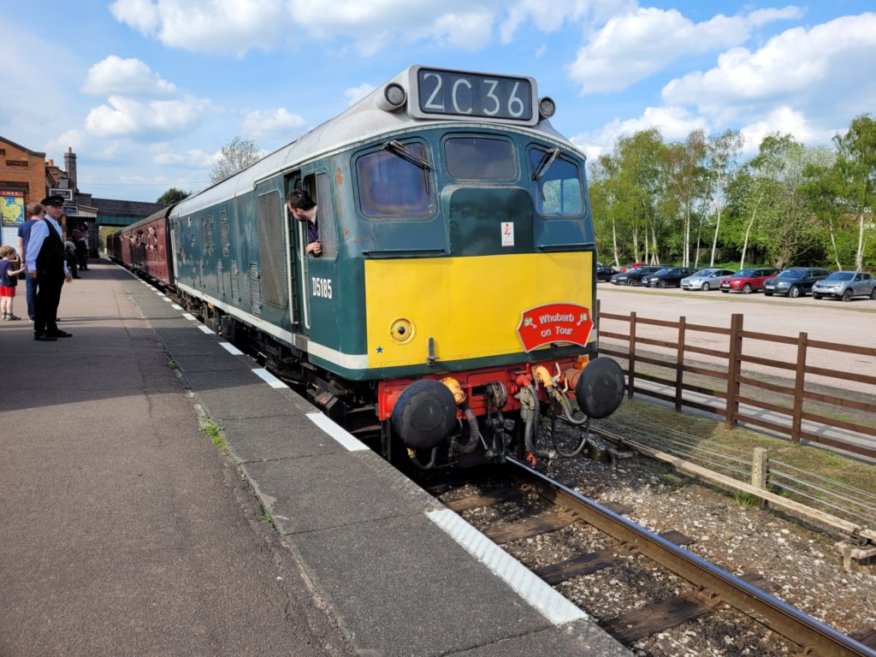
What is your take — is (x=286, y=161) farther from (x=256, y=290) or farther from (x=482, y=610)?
(x=482, y=610)

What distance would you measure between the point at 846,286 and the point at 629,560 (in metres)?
34.0

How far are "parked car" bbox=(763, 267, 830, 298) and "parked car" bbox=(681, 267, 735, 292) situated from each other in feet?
15.3

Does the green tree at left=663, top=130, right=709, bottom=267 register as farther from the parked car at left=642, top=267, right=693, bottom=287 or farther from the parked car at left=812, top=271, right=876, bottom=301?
the parked car at left=812, top=271, right=876, bottom=301

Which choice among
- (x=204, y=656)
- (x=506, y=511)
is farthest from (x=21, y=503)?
(x=506, y=511)

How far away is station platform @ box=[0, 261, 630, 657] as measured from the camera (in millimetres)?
2895

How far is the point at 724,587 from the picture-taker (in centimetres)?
416

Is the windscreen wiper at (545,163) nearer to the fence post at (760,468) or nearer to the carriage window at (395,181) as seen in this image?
the carriage window at (395,181)

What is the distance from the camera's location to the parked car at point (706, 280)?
41406 millimetres

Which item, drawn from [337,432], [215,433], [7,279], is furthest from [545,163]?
[7,279]

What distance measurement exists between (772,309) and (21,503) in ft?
95.0

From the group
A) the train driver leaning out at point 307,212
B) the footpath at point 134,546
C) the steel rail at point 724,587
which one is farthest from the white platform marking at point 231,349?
the steel rail at point 724,587

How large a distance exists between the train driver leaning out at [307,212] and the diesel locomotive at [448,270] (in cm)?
16

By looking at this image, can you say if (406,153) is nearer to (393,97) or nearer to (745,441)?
(393,97)

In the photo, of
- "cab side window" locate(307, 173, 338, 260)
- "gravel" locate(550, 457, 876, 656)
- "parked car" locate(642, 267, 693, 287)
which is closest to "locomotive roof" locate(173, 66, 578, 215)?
"cab side window" locate(307, 173, 338, 260)
